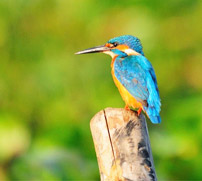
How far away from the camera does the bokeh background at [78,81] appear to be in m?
5.64

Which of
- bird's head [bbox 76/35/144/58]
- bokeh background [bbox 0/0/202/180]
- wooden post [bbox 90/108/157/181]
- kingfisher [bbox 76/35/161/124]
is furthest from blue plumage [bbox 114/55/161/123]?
bokeh background [bbox 0/0/202/180]

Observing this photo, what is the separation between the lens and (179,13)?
7441 millimetres

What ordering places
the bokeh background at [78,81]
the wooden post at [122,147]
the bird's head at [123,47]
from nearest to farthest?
the wooden post at [122,147] → the bird's head at [123,47] → the bokeh background at [78,81]

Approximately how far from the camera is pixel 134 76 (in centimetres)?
420

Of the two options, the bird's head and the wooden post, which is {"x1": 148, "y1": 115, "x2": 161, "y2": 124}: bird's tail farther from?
the bird's head

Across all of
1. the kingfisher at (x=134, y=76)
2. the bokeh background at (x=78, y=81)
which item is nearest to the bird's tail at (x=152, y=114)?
the kingfisher at (x=134, y=76)

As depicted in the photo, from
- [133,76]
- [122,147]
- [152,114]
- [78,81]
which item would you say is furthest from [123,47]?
[78,81]

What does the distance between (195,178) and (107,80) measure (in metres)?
1.45

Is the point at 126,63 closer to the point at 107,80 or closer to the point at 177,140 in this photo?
the point at 177,140

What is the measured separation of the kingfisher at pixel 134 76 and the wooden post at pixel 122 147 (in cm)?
73

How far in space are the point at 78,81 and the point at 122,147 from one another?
359 centimetres

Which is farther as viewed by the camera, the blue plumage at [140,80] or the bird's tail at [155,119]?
the blue plumage at [140,80]

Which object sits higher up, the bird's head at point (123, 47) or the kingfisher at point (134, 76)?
the bird's head at point (123, 47)

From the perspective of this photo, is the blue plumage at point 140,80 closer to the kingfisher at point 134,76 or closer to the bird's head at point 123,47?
the kingfisher at point 134,76
